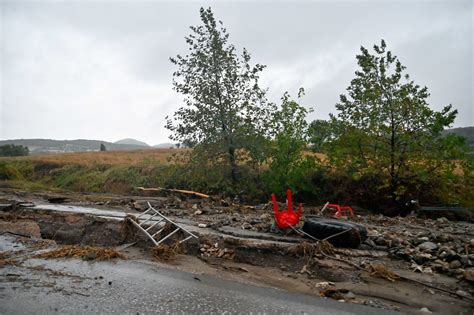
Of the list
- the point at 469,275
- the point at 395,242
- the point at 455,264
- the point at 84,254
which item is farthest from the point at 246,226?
the point at 469,275

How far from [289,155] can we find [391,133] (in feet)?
16.1

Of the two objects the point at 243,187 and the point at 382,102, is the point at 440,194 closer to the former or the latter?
the point at 382,102

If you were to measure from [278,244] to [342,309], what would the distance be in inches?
117

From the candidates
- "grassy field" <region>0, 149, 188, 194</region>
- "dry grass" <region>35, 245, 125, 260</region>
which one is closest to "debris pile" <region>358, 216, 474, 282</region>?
"dry grass" <region>35, 245, 125, 260</region>

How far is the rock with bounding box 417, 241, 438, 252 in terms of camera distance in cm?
676

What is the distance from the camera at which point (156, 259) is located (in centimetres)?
707

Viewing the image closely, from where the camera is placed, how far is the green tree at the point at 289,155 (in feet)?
51.1

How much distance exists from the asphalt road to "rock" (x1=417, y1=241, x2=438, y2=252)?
3139mm

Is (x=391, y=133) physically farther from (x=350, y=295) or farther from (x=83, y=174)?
(x=83, y=174)

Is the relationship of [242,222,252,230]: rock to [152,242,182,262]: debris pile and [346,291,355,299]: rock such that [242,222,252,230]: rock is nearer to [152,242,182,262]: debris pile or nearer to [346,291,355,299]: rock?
[152,242,182,262]: debris pile

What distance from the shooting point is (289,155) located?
1603 centimetres

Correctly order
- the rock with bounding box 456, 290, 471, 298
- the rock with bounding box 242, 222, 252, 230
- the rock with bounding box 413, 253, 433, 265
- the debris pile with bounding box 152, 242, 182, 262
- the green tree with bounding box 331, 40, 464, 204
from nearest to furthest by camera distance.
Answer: the rock with bounding box 456, 290, 471, 298 → the rock with bounding box 413, 253, 433, 265 → the debris pile with bounding box 152, 242, 182, 262 → the rock with bounding box 242, 222, 252, 230 → the green tree with bounding box 331, 40, 464, 204

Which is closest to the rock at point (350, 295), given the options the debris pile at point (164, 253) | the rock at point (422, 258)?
the rock at point (422, 258)

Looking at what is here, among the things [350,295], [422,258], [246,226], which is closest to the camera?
[350,295]
